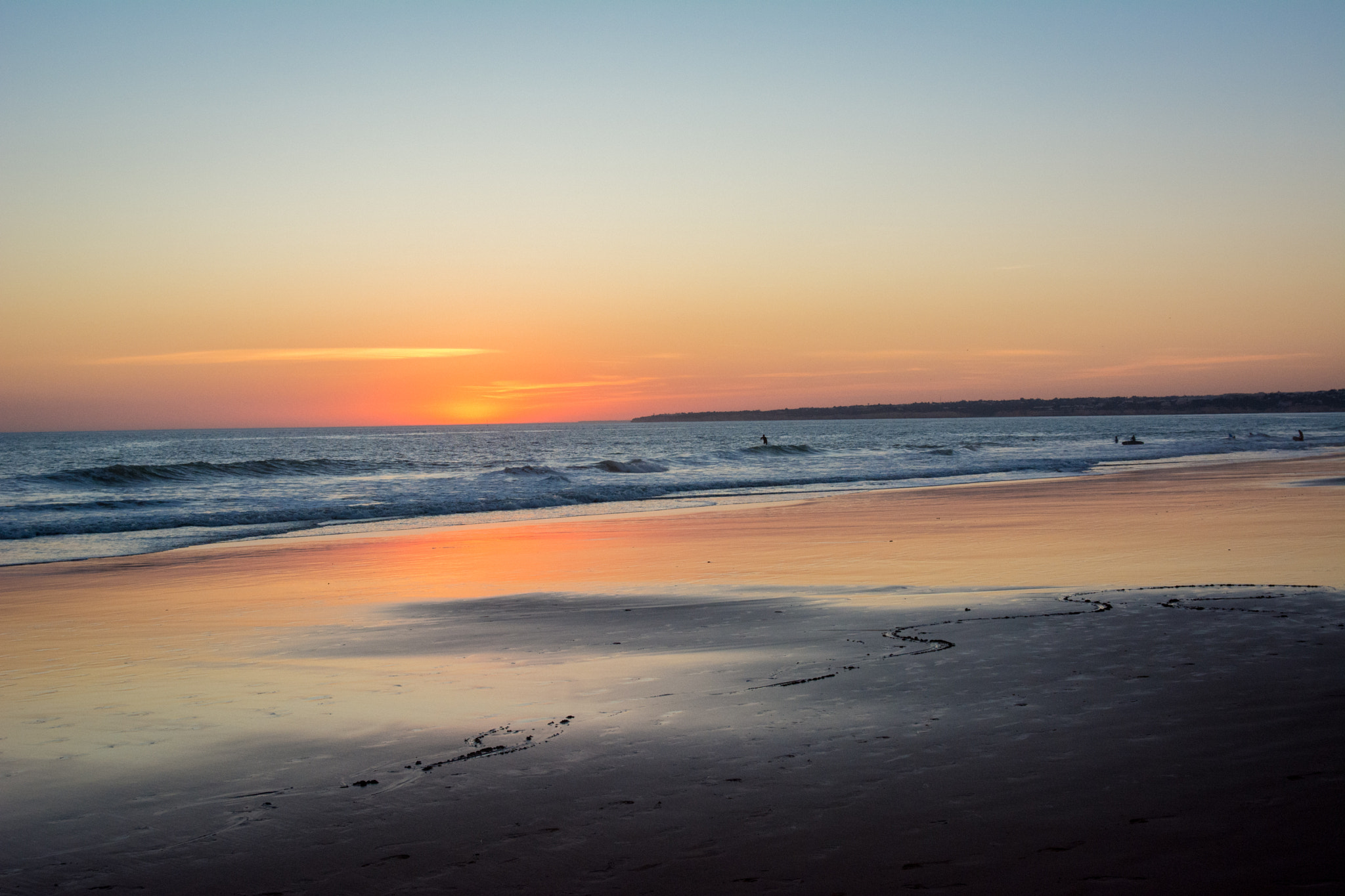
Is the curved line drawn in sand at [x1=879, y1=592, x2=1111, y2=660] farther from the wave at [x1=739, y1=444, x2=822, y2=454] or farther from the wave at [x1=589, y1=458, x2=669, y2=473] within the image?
the wave at [x1=739, y1=444, x2=822, y2=454]

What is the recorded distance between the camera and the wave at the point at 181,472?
122ft

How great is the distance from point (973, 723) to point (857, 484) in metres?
29.8


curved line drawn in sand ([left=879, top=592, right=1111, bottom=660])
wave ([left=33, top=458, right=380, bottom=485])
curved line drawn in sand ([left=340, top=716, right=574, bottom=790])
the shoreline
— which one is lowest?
the shoreline

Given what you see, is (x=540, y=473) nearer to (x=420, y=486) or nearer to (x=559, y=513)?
(x=420, y=486)

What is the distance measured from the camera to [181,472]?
40.7 metres

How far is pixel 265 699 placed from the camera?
267 inches

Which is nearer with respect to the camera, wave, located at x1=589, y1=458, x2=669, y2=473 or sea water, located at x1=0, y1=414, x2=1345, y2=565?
sea water, located at x1=0, y1=414, x2=1345, y2=565

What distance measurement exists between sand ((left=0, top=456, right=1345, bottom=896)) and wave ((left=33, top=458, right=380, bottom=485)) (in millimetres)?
28245

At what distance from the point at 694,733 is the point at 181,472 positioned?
134 ft

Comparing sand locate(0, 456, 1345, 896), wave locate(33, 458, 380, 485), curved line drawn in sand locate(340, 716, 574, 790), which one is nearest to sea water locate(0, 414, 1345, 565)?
wave locate(33, 458, 380, 485)

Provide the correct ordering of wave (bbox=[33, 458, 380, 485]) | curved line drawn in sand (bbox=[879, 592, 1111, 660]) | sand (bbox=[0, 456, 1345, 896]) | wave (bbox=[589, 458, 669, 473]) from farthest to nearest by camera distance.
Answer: wave (bbox=[589, 458, 669, 473]) < wave (bbox=[33, 458, 380, 485]) < curved line drawn in sand (bbox=[879, 592, 1111, 660]) < sand (bbox=[0, 456, 1345, 896])

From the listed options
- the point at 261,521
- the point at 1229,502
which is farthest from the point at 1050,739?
the point at 261,521

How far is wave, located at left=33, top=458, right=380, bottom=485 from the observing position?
37281 mm

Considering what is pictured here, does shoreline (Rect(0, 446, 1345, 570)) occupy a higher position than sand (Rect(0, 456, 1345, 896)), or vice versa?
sand (Rect(0, 456, 1345, 896))
